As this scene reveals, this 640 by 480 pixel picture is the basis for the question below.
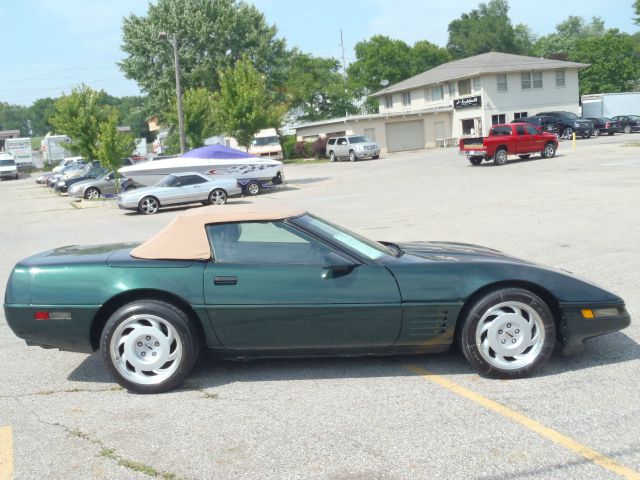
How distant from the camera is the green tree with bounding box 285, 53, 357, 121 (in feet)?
253

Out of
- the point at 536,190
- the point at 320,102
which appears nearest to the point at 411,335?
the point at 536,190

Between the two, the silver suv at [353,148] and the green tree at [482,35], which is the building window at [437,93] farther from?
the green tree at [482,35]

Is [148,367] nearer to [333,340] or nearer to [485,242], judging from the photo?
[333,340]

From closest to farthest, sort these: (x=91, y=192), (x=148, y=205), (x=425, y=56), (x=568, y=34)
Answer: (x=148, y=205)
(x=91, y=192)
(x=425, y=56)
(x=568, y=34)

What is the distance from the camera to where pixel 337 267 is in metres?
4.79

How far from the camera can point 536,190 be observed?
19094mm

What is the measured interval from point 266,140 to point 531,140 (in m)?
26.3

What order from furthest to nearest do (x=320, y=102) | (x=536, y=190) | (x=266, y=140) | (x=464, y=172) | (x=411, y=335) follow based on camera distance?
(x=320, y=102), (x=266, y=140), (x=464, y=172), (x=536, y=190), (x=411, y=335)

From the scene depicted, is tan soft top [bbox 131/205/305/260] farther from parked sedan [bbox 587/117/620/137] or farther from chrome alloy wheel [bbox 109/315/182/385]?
parked sedan [bbox 587/117/620/137]

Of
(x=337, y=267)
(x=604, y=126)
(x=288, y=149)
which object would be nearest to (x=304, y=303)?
(x=337, y=267)

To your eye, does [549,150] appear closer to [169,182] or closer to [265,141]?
[169,182]

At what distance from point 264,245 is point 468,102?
4902 centimetres

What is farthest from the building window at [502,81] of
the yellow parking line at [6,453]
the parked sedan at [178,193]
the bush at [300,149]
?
the yellow parking line at [6,453]

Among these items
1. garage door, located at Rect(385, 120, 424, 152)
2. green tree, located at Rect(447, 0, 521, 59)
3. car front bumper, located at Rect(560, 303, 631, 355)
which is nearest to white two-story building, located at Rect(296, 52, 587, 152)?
garage door, located at Rect(385, 120, 424, 152)
